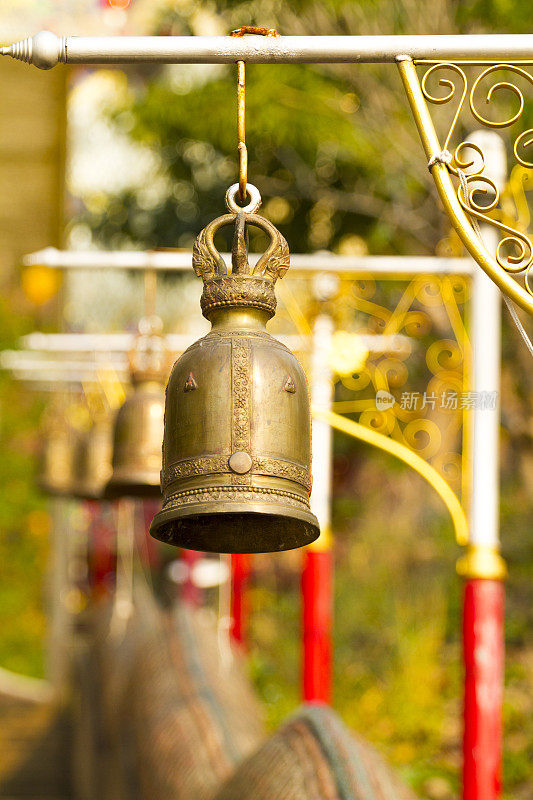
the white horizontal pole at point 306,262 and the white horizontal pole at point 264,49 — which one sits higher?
the white horizontal pole at point 306,262

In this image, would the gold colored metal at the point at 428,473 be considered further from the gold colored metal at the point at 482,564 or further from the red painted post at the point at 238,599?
the red painted post at the point at 238,599

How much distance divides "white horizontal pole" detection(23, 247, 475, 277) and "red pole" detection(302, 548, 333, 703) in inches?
82.3

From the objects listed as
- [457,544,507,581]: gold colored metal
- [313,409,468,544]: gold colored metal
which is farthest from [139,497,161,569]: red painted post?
[457,544,507,581]: gold colored metal

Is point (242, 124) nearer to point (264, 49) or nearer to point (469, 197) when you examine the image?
point (264, 49)

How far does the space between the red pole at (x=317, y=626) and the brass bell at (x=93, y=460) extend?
169 cm

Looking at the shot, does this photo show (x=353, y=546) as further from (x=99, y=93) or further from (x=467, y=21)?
(x=99, y=93)

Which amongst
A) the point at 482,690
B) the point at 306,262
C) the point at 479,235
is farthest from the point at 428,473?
the point at 479,235

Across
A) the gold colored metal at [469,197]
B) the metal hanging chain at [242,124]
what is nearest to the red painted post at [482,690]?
the gold colored metal at [469,197]

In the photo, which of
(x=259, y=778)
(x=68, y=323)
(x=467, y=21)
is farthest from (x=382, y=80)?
(x=68, y=323)

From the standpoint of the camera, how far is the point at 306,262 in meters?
5.90

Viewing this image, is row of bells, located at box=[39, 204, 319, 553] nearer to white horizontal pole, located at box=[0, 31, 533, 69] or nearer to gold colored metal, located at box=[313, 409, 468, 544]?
white horizontal pole, located at box=[0, 31, 533, 69]

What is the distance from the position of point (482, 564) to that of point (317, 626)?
2.49 m

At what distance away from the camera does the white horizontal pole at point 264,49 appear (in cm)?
319

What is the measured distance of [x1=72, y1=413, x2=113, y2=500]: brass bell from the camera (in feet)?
28.8
